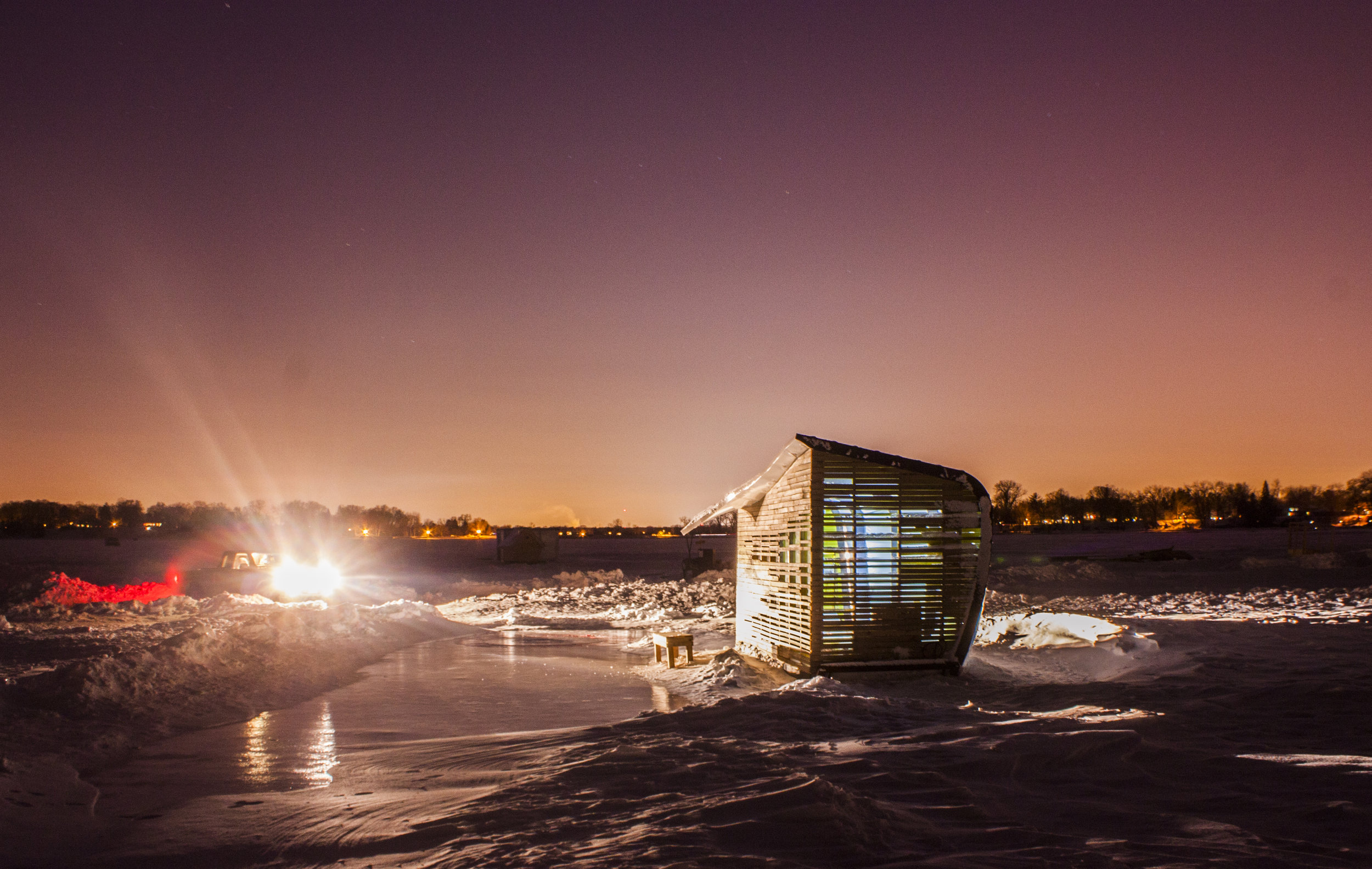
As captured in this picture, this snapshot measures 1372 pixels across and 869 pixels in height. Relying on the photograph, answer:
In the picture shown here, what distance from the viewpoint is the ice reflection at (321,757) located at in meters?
7.37

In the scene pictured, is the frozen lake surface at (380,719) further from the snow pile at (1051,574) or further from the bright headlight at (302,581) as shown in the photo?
the snow pile at (1051,574)

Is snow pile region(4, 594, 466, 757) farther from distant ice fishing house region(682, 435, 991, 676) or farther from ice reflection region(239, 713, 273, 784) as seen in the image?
distant ice fishing house region(682, 435, 991, 676)

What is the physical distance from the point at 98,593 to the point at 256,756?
2377 centimetres

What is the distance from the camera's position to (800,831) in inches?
204

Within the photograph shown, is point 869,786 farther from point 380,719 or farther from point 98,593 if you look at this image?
point 98,593

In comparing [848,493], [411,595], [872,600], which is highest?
[848,493]

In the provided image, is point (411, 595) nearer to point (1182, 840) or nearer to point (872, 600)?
point (872, 600)

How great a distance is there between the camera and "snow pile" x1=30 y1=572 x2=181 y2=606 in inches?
1014

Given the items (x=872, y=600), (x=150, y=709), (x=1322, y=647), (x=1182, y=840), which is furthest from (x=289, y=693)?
(x=1322, y=647)

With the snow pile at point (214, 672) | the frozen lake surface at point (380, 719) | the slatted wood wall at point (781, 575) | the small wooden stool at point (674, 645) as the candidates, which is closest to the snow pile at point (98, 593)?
the snow pile at point (214, 672)

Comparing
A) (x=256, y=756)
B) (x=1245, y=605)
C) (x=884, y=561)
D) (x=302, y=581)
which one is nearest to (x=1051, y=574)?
(x=1245, y=605)

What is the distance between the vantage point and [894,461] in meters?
12.3

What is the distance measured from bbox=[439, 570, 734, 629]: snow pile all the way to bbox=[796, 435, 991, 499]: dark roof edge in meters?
12.1

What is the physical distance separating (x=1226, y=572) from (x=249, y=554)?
41.1 metres
